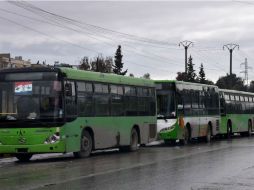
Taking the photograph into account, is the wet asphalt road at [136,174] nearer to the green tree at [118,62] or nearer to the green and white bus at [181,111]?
the green and white bus at [181,111]

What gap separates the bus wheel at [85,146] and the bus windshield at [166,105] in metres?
8.29

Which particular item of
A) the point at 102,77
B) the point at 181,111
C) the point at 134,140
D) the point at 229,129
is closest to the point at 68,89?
the point at 102,77

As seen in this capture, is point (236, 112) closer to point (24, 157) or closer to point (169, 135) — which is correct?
point (169, 135)

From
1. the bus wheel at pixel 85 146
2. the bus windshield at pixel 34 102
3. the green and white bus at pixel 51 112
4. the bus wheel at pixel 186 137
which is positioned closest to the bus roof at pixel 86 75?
the green and white bus at pixel 51 112

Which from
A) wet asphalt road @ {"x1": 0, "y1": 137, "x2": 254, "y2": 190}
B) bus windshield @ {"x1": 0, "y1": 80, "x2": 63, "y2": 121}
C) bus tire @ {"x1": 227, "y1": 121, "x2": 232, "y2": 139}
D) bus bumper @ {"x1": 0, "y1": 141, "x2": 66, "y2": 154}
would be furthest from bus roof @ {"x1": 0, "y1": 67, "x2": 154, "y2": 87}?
bus tire @ {"x1": 227, "y1": 121, "x2": 232, "y2": 139}

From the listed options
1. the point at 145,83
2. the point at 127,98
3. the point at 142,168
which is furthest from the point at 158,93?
the point at 142,168

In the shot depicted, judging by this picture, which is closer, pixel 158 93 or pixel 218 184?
pixel 218 184

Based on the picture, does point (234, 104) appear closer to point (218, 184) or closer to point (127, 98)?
point (127, 98)

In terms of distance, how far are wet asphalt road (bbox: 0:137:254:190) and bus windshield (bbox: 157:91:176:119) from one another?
8.46 meters

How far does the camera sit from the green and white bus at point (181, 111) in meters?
27.4

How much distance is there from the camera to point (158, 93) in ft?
91.0

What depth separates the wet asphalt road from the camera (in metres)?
11.8

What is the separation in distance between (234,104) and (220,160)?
21243mm

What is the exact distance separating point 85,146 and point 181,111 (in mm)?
9545
